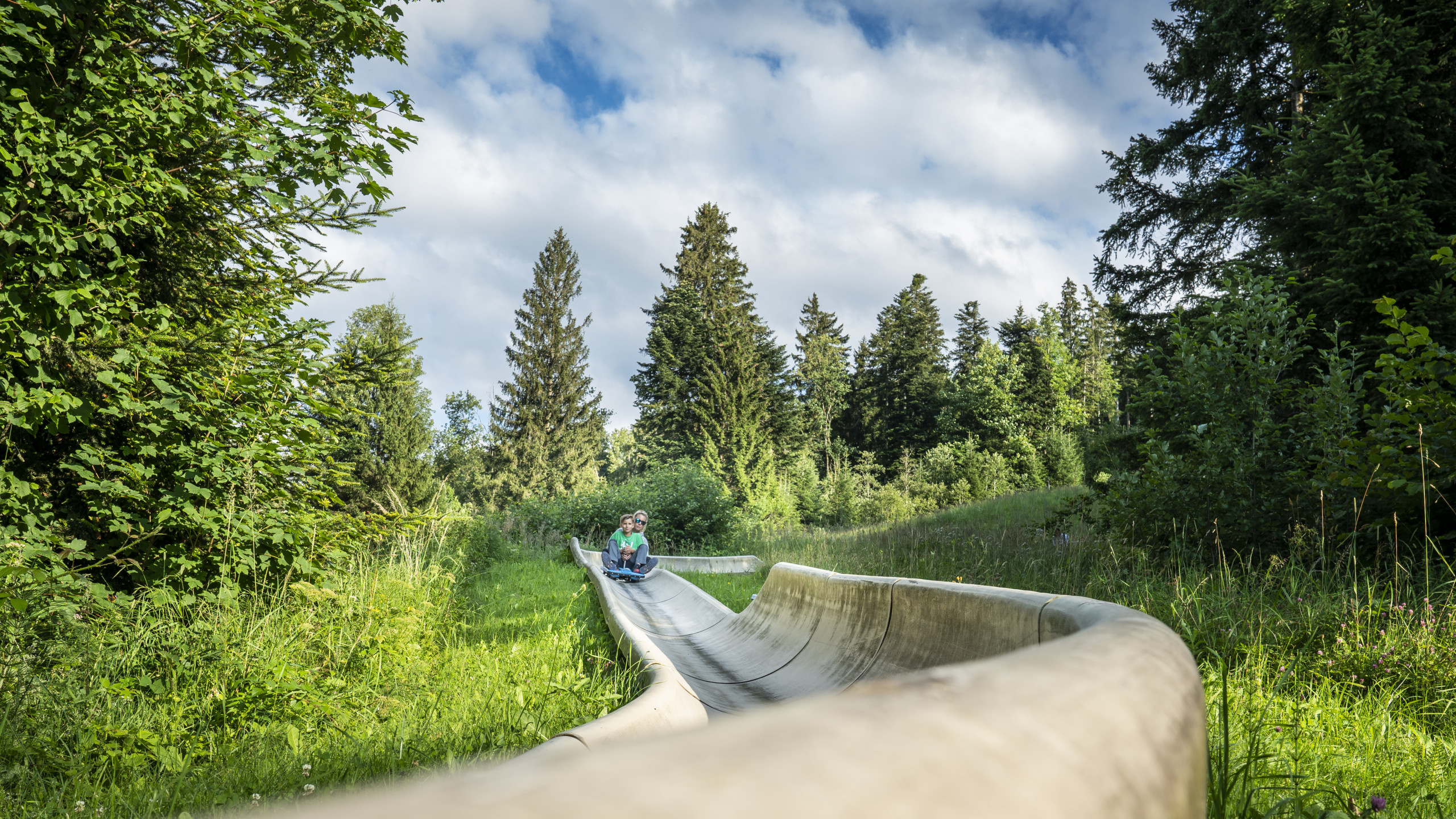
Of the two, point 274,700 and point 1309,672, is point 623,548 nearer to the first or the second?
point 274,700

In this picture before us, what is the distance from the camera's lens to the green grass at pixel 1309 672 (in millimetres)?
2086

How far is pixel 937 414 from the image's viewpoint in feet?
150

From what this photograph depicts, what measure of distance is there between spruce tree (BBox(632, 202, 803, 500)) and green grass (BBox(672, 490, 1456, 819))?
27.6m

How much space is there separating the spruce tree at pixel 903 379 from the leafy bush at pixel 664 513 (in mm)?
28932

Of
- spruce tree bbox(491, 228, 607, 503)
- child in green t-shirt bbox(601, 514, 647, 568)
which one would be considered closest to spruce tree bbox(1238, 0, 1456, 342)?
child in green t-shirt bbox(601, 514, 647, 568)

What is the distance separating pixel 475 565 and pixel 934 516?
37.5ft

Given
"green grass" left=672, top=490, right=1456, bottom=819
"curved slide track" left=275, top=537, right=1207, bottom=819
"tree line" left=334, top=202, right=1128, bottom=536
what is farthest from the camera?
"tree line" left=334, top=202, right=1128, bottom=536

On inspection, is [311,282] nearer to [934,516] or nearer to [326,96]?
[326,96]

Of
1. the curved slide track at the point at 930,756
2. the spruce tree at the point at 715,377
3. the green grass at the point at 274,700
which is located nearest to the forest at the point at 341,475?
the green grass at the point at 274,700

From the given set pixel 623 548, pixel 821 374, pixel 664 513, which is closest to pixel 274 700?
pixel 623 548

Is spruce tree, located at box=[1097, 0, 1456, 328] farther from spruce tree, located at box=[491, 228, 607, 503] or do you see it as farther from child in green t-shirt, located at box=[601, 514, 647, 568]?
spruce tree, located at box=[491, 228, 607, 503]

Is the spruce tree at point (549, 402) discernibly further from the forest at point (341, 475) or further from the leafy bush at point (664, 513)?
the forest at point (341, 475)

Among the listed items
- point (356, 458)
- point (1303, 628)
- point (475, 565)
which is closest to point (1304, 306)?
point (1303, 628)

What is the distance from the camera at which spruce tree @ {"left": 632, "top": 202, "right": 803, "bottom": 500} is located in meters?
34.3
